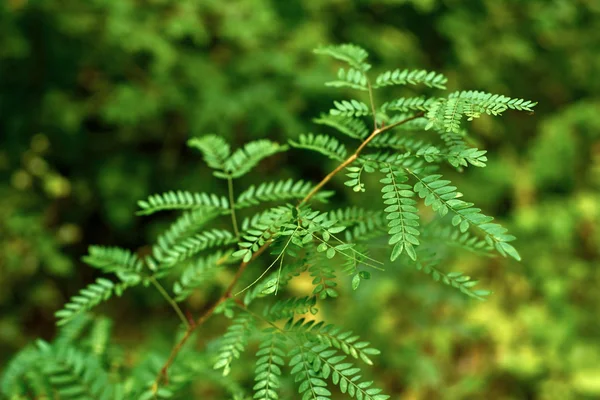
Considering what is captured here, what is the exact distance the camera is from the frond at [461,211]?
2.96 ft

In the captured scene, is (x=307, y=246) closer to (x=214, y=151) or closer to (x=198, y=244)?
(x=198, y=244)

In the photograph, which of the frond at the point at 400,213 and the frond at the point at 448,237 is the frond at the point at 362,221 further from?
the frond at the point at 400,213

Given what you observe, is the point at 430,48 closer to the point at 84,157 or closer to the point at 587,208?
the point at 587,208

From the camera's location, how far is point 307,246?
1.16m

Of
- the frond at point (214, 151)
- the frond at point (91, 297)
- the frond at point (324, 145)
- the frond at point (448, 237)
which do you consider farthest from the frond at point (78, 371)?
the frond at point (448, 237)

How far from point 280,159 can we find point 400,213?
255cm

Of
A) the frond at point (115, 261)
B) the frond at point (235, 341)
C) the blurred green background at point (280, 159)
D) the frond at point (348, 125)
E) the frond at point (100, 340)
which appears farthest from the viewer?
the blurred green background at point (280, 159)

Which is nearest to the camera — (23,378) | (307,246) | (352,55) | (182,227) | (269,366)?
(269,366)

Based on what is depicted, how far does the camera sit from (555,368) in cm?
295

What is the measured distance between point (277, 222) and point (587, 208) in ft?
9.27

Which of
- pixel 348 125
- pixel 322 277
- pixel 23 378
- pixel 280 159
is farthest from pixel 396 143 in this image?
pixel 280 159

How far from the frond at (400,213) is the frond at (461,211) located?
→ 0.03m

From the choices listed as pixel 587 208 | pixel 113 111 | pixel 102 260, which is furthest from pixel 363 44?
pixel 102 260

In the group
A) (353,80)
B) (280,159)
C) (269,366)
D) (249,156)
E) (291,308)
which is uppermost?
(280,159)
